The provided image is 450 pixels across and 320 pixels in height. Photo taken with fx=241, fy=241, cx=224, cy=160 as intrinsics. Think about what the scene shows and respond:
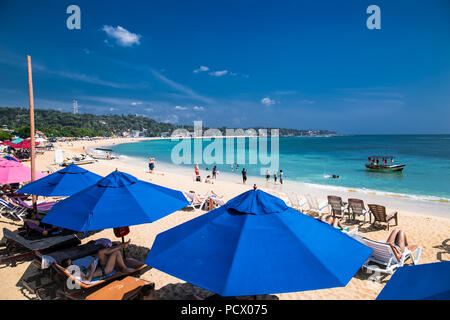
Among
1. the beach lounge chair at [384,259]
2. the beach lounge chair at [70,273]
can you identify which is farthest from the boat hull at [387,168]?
the beach lounge chair at [70,273]

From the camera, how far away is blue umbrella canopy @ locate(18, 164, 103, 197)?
5496mm

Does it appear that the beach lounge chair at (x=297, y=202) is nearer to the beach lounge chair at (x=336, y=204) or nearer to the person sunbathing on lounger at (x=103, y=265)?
the beach lounge chair at (x=336, y=204)

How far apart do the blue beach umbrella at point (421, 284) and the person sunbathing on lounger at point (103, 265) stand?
386cm

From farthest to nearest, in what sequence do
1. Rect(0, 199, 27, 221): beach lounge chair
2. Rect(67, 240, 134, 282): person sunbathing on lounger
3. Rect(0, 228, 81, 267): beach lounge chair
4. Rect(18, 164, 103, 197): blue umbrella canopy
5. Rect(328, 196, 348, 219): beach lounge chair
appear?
Rect(328, 196, 348, 219): beach lounge chair → Rect(0, 199, 27, 221): beach lounge chair → Rect(18, 164, 103, 197): blue umbrella canopy → Rect(0, 228, 81, 267): beach lounge chair → Rect(67, 240, 134, 282): person sunbathing on lounger

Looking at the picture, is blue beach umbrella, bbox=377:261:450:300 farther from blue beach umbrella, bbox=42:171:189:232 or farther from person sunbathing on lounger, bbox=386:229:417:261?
person sunbathing on lounger, bbox=386:229:417:261

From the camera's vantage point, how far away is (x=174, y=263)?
7.48 ft

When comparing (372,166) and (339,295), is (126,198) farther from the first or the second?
(372,166)

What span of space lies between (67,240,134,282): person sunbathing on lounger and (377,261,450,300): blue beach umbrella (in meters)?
3.86

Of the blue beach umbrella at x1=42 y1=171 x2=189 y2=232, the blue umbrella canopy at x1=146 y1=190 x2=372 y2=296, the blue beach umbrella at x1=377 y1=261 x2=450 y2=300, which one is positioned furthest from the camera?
the blue beach umbrella at x1=42 y1=171 x2=189 y2=232

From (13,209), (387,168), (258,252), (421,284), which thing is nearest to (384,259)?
(421,284)

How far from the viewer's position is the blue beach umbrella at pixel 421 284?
1638mm

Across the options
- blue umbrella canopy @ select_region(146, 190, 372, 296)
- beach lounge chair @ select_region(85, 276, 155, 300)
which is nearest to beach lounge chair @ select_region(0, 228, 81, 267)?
beach lounge chair @ select_region(85, 276, 155, 300)
